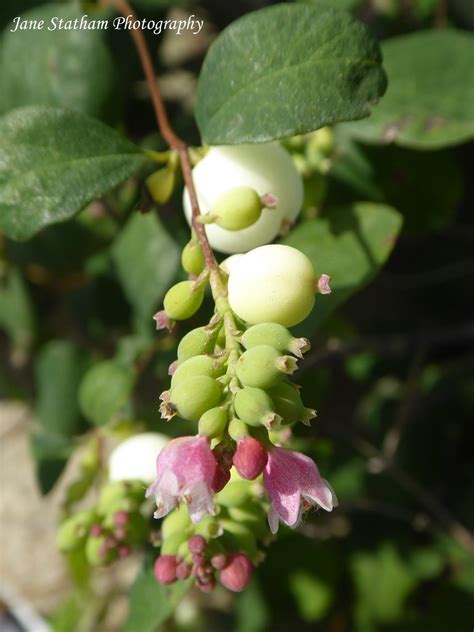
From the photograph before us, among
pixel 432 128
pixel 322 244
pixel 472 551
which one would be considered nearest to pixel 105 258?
pixel 322 244

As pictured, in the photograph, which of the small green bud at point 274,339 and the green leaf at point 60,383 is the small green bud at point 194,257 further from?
the green leaf at point 60,383

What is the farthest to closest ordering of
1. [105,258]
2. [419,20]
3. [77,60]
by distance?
[419,20] → [105,258] → [77,60]

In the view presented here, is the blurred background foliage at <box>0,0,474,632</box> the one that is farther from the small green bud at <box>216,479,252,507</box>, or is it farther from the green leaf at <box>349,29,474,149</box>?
the small green bud at <box>216,479,252,507</box>

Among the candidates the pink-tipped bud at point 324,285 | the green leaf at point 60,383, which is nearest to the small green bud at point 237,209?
the pink-tipped bud at point 324,285

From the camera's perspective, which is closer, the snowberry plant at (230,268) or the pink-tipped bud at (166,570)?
the snowberry plant at (230,268)

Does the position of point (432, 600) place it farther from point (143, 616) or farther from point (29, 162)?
point (29, 162)

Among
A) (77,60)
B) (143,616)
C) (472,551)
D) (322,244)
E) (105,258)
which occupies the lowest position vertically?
(472,551)

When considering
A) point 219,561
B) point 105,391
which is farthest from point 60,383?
point 219,561
